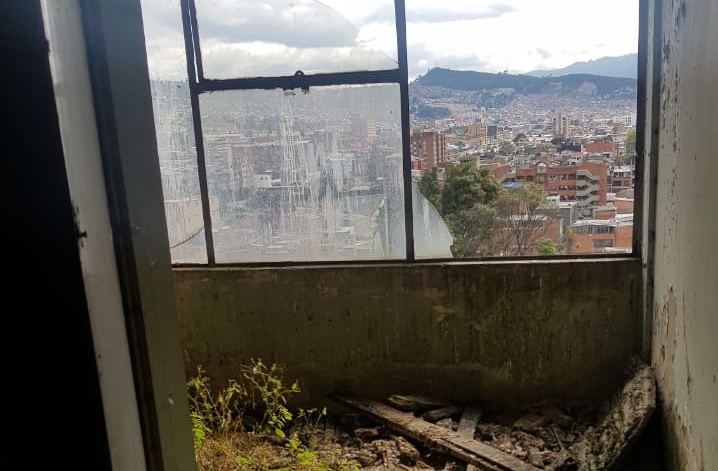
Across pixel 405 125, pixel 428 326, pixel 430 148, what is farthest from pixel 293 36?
pixel 428 326

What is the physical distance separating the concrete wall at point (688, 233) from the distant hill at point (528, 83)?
29 cm

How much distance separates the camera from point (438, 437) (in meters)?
2.54

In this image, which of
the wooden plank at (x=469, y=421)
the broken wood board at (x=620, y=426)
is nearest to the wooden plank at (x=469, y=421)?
the wooden plank at (x=469, y=421)

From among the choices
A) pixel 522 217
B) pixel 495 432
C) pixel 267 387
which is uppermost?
pixel 522 217

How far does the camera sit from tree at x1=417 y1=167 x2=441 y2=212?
8.84 feet

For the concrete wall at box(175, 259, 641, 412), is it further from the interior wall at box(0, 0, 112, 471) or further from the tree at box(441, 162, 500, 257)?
the interior wall at box(0, 0, 112, 471)

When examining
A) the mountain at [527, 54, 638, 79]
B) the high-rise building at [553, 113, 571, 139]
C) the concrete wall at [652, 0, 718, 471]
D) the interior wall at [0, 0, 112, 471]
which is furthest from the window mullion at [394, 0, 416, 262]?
the interior wall at [0, 0, 112, 471]

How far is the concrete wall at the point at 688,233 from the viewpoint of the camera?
1.60m

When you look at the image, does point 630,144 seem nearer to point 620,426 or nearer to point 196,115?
point 620,426

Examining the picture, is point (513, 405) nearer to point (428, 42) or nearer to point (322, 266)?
point (322, 266)

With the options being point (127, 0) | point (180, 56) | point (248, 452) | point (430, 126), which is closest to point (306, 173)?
point (430, 126)

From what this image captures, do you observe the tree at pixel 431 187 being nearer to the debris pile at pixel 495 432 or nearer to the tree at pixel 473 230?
the tree at pixel 473 230

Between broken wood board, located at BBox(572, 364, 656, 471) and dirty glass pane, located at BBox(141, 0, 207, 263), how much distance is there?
2126 mm

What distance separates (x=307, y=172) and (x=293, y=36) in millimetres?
669
